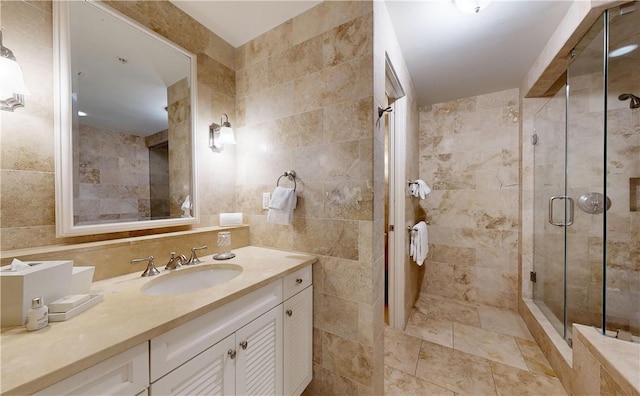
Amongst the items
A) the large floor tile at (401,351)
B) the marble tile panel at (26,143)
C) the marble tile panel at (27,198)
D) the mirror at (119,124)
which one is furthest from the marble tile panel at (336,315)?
the marble tile panel at (26,143)

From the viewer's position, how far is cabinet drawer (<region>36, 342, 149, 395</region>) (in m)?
0.48

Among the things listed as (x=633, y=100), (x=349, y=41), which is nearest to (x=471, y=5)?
(x=349, y=41)

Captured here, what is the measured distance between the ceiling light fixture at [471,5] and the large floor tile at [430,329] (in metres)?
2.34

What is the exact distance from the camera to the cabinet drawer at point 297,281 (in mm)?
1134

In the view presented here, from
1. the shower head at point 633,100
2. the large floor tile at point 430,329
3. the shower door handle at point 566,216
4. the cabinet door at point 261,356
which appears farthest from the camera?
the large floor tile at point 430,329

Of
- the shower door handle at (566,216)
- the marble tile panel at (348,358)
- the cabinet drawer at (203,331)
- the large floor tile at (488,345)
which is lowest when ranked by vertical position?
the large floor tile at (488,345)

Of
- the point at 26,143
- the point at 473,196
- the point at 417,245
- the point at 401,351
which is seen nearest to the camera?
the point at 26,143

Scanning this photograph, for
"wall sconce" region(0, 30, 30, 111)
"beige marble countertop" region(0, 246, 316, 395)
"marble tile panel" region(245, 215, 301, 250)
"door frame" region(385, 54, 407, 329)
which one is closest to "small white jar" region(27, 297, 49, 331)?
"beige marble countertop" region(0, 246, 316, 395)

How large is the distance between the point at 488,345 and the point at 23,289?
265cm

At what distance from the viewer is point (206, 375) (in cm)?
77

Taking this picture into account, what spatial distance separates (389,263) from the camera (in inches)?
78.5

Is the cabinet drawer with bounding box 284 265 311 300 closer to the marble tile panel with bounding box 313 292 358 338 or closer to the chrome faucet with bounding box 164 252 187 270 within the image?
the marble tile panel with bounding box 313 292 358 338

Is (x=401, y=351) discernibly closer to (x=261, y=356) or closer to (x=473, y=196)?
(x=261, y=356)

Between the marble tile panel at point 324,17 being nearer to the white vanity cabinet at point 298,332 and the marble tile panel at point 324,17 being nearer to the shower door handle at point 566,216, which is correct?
the white vanity cabinet at point 298,332
